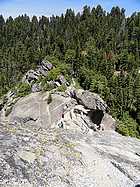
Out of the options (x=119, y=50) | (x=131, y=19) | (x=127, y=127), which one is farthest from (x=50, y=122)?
(x=131, y=19)

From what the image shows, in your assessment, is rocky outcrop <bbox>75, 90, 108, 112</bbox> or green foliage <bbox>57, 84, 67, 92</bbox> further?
green foliage <bbox>57, 84, 67, 92</bbox>

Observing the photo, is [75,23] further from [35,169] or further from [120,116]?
[35,169]

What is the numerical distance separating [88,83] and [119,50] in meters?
45.4

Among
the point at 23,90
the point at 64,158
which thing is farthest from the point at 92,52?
the point at 64,158

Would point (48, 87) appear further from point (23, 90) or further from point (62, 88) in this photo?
point (23, 90)

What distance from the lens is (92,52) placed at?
5015 inches

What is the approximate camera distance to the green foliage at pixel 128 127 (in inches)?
3492

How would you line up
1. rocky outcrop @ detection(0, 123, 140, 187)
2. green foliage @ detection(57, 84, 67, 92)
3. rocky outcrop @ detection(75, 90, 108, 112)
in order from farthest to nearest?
green foliage @ detection(57, 84, 67, 92)
rocky outcrop @ detection(75, 90, 108, 112)
rocky outcrop @ detection(0, 123, 140, 187)

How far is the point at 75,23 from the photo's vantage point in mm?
171250

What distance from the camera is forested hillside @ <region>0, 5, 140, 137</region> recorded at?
105750 millimetres

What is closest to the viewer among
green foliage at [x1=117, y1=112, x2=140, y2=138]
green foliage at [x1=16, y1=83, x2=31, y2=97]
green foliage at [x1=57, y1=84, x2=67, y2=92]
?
green foliage at [x1=117, y1=112, x2=140, y2=138]

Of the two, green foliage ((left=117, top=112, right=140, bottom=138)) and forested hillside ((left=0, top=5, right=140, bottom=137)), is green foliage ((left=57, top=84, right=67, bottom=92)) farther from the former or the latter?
green foliage ((left=117, top=112, right=140, bottom=138))

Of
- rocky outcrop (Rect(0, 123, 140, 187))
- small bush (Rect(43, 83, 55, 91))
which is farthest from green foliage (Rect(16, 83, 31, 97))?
rocky outcrop (Rect(0, 123, 140, 187))

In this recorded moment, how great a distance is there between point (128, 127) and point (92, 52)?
121 feet
